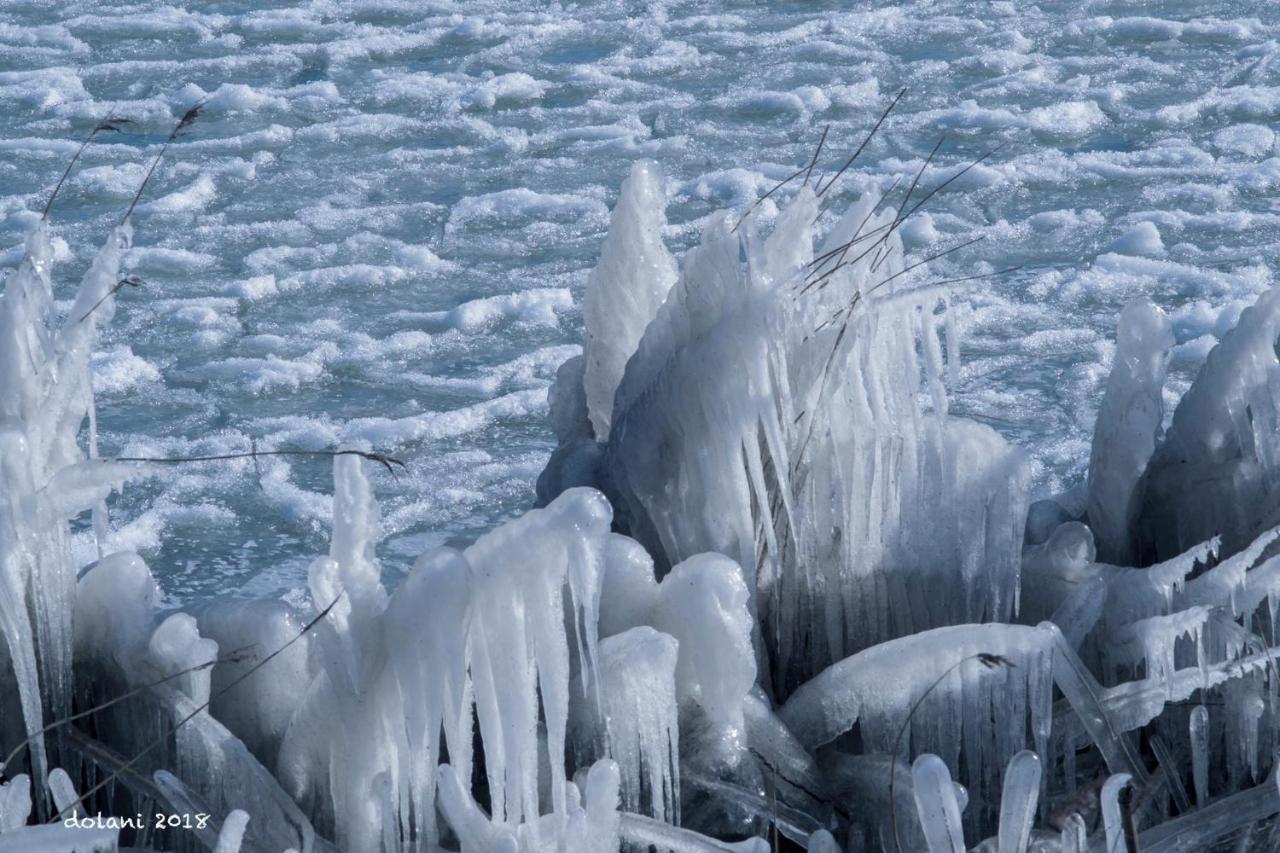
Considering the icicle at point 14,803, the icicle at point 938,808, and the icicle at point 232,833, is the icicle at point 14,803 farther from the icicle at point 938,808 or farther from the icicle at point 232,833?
the icicle at point 938,808

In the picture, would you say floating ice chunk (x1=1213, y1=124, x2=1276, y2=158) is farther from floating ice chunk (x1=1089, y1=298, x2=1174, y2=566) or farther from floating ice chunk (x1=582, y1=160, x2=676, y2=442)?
floating ice chunk (x1=582, y1=160, x2=676, y2=442)

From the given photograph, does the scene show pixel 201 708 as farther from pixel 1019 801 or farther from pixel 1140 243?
pixel 1140 243

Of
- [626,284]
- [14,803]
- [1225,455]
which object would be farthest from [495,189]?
[14,803]

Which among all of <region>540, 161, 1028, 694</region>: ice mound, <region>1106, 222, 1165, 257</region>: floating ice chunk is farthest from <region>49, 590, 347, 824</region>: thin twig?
<region>1106, 222, 1165, 257</region>: floating ice chunk

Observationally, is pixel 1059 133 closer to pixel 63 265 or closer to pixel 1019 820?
pixel 63 265

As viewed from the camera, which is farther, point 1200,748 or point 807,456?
point 807,456

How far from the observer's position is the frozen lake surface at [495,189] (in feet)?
14.4

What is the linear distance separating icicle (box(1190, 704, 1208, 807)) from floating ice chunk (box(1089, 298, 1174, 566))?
0.50 metres

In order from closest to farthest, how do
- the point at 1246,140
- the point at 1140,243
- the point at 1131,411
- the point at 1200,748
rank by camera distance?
the point at 1200,748, the point at 1131,411, the point at 1140,243, the point at 1246,140

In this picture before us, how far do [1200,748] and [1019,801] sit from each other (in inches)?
25.9

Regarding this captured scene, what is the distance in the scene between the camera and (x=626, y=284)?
133 inches

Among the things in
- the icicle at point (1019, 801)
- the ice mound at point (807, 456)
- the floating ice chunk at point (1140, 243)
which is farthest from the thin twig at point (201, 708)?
the floating ice chunk at point (1140, 243)

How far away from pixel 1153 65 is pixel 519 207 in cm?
323

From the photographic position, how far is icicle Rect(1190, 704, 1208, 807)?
2.83 m
